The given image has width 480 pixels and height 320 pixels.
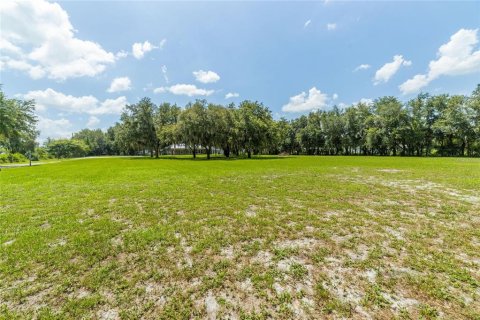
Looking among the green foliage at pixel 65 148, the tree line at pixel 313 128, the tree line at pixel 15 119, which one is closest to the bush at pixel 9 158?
the tree line at pixel 313 128

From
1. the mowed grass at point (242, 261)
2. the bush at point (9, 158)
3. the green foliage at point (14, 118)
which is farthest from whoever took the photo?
the bush at point (9, 158)

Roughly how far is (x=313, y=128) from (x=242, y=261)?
77332 millimetres

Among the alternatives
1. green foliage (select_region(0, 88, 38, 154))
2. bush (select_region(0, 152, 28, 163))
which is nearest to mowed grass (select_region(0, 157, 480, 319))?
green foliage (select_region(0, 88, 38, 154))

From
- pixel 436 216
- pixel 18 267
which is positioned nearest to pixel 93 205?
pixel 18 267

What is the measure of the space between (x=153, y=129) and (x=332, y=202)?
167ft

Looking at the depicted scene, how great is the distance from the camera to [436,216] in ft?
21.0

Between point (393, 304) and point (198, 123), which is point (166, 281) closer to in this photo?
point (393, 304)

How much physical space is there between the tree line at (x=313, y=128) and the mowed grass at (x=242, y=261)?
3202 centimetres

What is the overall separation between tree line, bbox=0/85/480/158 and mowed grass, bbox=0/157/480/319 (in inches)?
1260

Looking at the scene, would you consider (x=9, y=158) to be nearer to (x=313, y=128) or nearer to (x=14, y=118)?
(x=14, y=118)

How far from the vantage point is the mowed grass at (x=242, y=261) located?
9.68ft

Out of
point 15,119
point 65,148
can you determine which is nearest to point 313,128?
point 15,119

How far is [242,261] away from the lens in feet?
13.3

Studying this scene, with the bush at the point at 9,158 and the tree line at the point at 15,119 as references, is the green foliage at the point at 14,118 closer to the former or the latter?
the tree line at the point at 15,119
